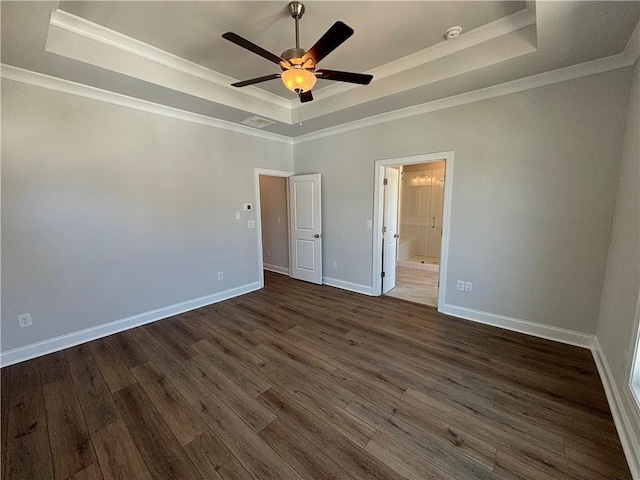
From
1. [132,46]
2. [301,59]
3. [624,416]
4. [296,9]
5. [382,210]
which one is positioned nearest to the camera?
[624,416]

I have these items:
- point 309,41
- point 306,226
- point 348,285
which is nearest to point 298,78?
point 309,41

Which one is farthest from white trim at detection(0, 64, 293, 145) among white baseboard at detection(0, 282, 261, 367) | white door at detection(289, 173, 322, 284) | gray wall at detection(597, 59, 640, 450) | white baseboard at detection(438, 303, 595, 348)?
gray wall at detection(597, 59, 640, 450)

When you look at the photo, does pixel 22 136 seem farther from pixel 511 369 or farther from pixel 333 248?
pixel 511 369

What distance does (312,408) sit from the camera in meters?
1.89

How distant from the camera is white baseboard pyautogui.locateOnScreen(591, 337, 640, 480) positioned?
1.41 m

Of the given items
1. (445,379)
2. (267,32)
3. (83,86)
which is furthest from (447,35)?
(83,86)

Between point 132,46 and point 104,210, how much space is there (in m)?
1.71

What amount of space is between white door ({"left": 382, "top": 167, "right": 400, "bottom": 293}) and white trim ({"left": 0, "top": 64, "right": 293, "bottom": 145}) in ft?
7.90

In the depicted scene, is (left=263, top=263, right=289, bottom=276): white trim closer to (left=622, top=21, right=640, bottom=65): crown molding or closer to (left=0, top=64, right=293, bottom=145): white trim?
(left=0, top=64, right=293, bottom=145): white trim

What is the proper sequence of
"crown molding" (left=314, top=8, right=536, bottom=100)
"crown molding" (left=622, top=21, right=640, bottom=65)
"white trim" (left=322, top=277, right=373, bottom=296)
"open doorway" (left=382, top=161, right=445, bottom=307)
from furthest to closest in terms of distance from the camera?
"open doorway" (left=382, top=161, right=445, bottom=307) < "white trim" (left=322, top=277, right=373, bottom=296) < "crown molding" (left=314, top=8, right=536, bottom=100) < "crown molding" (left=622, top=21, right=640, bottom=65)

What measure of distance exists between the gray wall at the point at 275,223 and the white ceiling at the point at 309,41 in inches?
98.1

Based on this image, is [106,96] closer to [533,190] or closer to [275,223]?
[275,223]

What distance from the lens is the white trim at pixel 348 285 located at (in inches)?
164

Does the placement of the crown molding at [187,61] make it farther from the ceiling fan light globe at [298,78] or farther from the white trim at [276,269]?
the white trim at [276,269]
